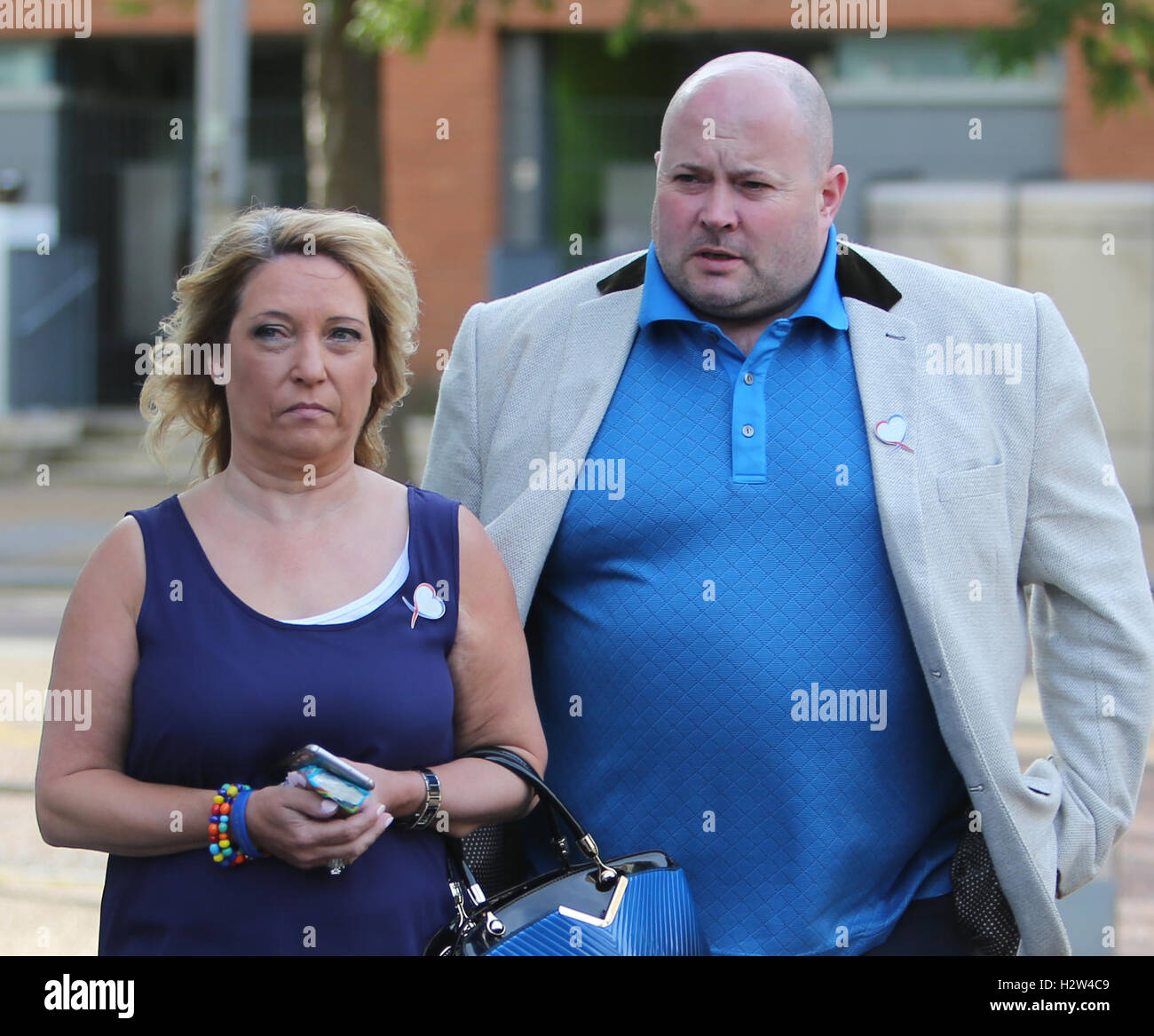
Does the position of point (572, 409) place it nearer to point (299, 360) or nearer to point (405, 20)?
point (299, 360)

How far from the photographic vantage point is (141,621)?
243 centimetres

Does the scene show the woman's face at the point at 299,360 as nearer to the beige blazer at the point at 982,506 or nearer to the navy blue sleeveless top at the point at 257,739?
the navy blue sleeveless top at the point at 257,739

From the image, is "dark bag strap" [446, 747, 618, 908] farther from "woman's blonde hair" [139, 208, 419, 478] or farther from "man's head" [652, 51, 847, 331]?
"man's head" [652, 51, 847, 331]

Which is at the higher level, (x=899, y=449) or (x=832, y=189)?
(x=832, y=189)

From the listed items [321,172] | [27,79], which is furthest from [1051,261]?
[27,79]

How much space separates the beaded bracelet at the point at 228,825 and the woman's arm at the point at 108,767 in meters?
0.01

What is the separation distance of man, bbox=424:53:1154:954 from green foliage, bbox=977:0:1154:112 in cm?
1061

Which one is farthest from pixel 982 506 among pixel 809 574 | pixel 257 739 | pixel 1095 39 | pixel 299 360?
pixel 1095 39

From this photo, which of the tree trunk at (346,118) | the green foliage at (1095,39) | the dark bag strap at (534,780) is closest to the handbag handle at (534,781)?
the dark bag strap at (534,780)

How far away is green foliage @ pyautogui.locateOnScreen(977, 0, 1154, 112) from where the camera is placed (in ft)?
41.6

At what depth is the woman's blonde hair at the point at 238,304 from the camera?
2.59 metres

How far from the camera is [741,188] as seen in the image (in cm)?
280

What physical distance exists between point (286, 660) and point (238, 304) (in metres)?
0.56

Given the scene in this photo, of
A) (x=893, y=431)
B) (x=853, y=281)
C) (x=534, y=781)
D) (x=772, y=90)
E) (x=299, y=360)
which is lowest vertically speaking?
(x=534, y=781)
